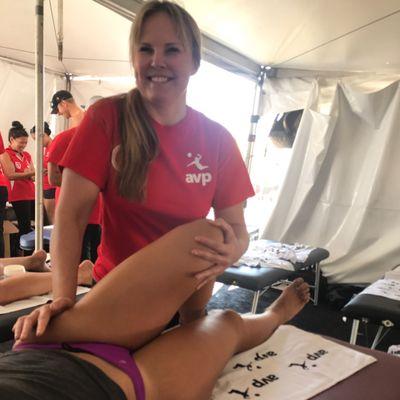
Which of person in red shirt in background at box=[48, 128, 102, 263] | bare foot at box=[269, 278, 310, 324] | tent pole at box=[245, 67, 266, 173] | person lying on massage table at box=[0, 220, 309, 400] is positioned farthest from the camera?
tent pole at box=[245, 67, 266, 173]

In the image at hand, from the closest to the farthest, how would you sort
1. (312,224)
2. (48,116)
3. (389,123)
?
1. (389,123)
2. (312,224)
3. (48,116)

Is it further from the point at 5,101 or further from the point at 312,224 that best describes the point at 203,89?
the point at 5,101

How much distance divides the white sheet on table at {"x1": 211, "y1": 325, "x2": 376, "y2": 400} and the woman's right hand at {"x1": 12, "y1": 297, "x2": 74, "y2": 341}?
47 centimetres

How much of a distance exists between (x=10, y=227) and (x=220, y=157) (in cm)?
322

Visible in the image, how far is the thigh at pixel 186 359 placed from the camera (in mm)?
804

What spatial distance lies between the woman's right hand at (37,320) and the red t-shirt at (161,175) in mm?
232

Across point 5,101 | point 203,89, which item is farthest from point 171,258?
point 5,101

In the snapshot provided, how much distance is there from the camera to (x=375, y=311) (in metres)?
1.71

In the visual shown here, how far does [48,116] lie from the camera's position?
4.38 m

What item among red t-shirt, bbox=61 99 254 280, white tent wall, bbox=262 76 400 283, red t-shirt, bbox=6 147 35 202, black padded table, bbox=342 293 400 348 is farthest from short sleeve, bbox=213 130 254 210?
red t-shirt, bbox=6 147 35 202

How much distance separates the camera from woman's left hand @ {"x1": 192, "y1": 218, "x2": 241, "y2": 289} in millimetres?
844

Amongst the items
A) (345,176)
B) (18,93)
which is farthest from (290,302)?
(18,93)

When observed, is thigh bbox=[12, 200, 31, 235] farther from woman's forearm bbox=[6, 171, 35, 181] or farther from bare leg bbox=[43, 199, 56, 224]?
bare leg bbox=[43, 199, 56, 224]

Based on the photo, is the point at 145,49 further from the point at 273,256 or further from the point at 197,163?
the point at 273,256
